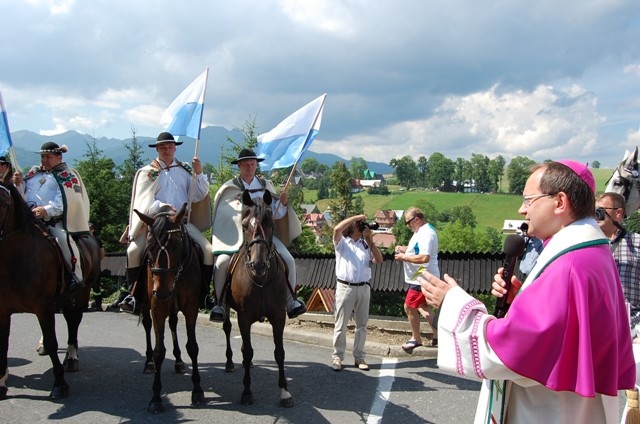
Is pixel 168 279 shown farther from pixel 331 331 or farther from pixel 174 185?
pixel 331 331

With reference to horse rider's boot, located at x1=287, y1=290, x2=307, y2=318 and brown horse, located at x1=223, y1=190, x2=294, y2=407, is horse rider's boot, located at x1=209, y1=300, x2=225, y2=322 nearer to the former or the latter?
brown horse, located at x1=223, y1=190, x2=294, y2=407

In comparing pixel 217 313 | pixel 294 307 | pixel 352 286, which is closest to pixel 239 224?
pixel 217 313

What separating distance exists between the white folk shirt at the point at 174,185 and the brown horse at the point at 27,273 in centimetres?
139

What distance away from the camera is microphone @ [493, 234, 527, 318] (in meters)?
2.44

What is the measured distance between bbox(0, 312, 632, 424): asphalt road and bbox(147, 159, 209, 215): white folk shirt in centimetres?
241

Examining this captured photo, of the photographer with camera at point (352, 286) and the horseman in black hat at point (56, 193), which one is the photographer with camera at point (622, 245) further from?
the horseman in black hat at point (56, 193)

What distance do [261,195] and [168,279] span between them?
1687 mm

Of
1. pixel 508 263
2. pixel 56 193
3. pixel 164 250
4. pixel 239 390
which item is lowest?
pixel 239 390

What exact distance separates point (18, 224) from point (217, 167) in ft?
28.0

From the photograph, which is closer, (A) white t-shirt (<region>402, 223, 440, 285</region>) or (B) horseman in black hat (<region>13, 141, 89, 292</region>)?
(B) horseman in black hat (<region>13, 141, 89, 292</region>)

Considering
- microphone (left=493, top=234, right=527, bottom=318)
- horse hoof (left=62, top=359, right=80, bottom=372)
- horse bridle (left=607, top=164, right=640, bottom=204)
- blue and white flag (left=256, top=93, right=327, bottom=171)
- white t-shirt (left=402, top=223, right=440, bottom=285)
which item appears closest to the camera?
microphone (left=493, top=234, right=527, bottom=318)

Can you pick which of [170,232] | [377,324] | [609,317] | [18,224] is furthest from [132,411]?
[609,317]

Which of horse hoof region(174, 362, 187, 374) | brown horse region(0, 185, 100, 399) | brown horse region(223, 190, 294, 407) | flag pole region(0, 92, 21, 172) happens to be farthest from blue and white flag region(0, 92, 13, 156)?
horse hoof region(174, 362, 187, 374)

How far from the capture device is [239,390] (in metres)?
6.24
